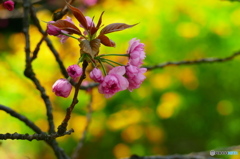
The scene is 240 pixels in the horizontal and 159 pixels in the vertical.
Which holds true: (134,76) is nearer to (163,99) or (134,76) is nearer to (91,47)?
(91,47)

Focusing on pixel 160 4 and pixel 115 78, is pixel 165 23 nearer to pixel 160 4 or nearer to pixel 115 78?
pixel 160 4

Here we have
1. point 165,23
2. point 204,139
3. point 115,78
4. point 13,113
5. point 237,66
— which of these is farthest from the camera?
point 165,23

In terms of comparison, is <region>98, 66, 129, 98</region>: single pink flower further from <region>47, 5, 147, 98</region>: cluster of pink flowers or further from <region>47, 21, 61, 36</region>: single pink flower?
<region>47, 21, 61, 36</region>: single pink flower

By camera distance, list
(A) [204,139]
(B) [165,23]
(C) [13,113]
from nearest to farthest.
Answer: (C) [13,113] < (A) [204,139] < (B) [165,23]

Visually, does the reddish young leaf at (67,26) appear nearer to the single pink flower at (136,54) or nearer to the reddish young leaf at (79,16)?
the reddish young leaf at (79,16)

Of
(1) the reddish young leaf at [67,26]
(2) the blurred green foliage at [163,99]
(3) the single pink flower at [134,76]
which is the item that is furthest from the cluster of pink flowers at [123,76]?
(2) the blurred green foliage at [163,99]

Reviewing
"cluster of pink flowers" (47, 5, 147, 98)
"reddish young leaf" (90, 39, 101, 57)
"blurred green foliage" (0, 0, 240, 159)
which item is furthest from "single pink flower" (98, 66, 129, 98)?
"blurred green foliage" (0, 0, 240, 159)

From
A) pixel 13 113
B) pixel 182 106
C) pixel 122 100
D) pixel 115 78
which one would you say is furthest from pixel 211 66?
pixel 115 78

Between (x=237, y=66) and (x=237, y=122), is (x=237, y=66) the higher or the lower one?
the higher one
